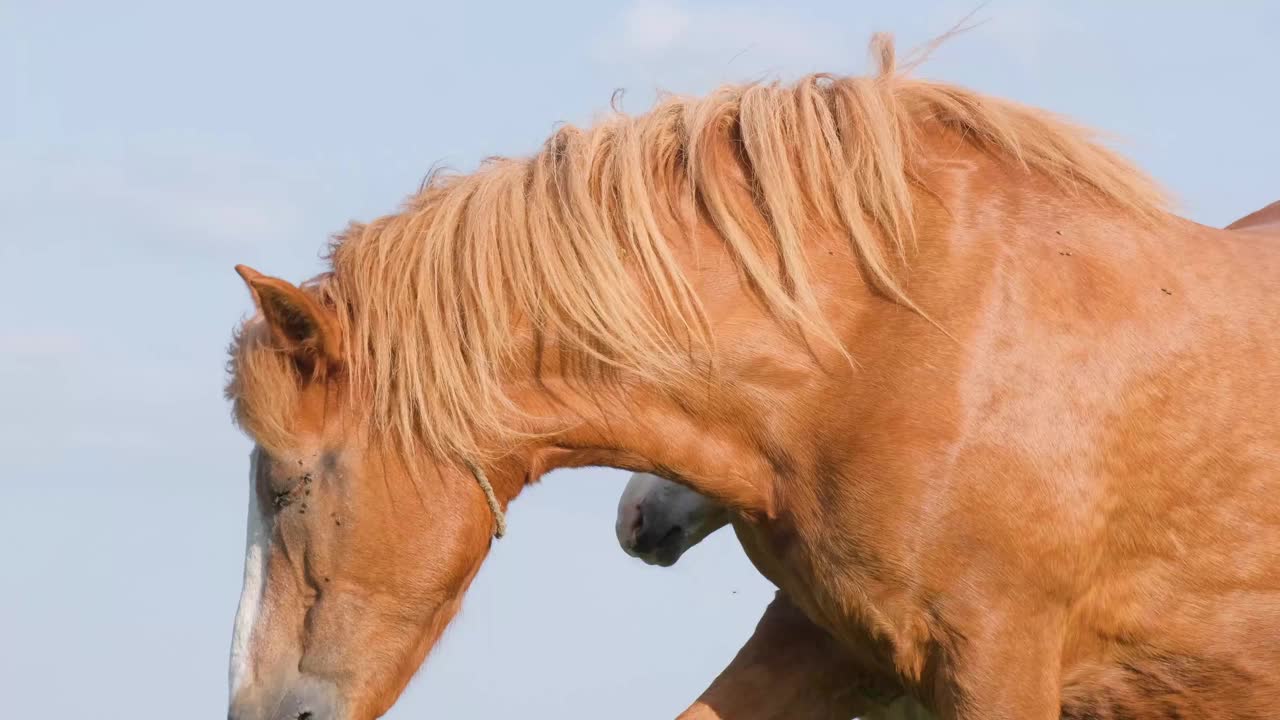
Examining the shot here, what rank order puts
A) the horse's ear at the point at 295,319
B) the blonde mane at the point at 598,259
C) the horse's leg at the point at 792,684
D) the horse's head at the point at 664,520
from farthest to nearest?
the horse's head at the point at 664,520, the horse's leg at the point at 792,684, the blonde mane at the point at 598,259, the horse's ear at the point at 295,319

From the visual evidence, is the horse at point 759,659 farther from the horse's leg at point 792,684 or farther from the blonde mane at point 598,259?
the blonde mane at point 598,259

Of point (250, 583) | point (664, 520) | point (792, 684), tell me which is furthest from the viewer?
point (664, 520)

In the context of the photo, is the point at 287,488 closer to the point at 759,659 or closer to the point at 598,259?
the point at 598,259

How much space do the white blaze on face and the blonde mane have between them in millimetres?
197

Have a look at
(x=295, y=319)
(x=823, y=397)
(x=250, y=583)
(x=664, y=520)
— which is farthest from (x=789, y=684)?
(x=295, y=319)

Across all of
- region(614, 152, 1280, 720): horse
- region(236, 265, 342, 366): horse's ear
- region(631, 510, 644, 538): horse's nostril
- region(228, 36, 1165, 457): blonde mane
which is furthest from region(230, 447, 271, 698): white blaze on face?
region(631, 510, 644, 538): horse's nostril

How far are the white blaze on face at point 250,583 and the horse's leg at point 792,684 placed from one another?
119cm

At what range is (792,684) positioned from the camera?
4.37 metres

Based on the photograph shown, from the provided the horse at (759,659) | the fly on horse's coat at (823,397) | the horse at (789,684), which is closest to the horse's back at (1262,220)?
the horse at (759,659)

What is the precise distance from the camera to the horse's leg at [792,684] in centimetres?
432

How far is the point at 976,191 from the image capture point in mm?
3861

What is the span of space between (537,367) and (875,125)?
100 cm

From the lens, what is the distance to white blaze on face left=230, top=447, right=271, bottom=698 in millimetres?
3832

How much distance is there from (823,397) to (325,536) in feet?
4.01
